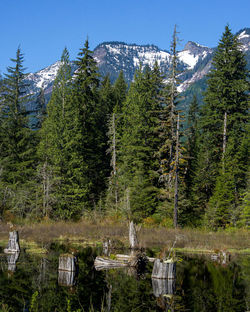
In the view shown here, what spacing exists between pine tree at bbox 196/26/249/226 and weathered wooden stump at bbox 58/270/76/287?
83.3 feet

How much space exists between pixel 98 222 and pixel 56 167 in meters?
7.53

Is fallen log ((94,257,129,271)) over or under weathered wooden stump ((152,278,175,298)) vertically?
over

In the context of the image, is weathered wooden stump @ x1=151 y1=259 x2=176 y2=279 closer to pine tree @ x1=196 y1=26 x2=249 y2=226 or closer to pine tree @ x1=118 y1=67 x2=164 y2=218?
pine tree @ x1=118 y1=67 x2=164 y2=218

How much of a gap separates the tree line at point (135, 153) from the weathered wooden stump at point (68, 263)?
1906cm

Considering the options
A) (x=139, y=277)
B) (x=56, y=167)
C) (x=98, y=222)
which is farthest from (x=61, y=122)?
(x=139, y=277)

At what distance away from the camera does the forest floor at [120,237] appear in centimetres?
2536

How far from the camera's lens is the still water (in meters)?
12.0

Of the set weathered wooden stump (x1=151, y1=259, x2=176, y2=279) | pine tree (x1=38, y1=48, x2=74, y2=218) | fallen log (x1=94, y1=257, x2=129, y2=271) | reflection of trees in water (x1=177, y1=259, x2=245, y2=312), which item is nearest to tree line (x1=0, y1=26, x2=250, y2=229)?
pine tree (x1=38, y1=48, x2=74, y2=218)

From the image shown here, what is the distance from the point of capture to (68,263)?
1600cm

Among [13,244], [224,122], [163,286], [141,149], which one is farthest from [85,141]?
[163,286]

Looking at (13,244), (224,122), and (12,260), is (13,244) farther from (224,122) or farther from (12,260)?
(224,122)

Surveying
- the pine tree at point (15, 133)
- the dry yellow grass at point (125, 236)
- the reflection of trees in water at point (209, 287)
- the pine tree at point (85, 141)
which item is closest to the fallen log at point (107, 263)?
the reflection of trees in water at point (209, 287)

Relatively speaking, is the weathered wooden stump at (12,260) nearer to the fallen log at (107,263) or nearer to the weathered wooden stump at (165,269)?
the fallen log at (107,263)

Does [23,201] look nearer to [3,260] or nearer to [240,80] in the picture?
[3,260]
